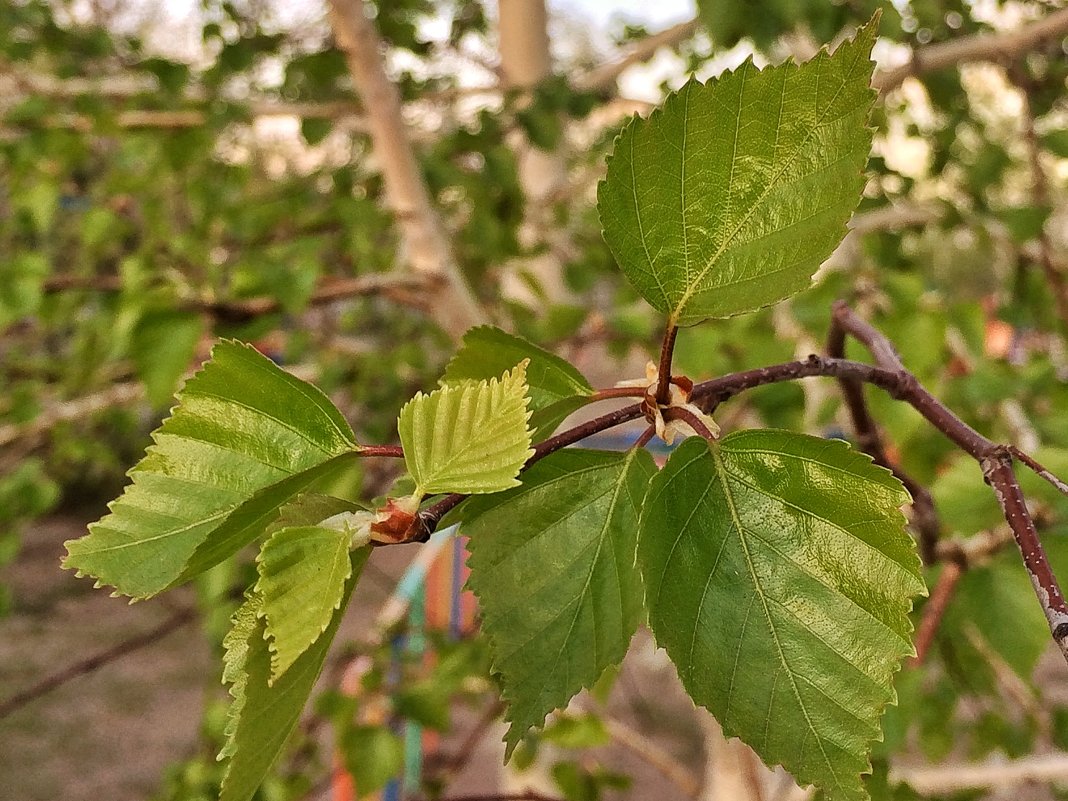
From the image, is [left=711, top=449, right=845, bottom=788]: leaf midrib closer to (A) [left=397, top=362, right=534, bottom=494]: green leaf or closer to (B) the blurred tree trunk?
(A) [left=397, top=362, right=534, bottom=494]: green leaf

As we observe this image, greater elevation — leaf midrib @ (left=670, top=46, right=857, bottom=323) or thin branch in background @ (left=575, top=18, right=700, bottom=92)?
thin branch in background @ (left=575, top=18, right=700, bottom=92)

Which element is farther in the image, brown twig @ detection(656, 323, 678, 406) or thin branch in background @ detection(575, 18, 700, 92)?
thin branch in background @ detection(575, 18, 700, 92)

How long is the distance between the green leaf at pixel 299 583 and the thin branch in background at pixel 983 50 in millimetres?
551

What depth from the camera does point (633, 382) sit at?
8.0 inches

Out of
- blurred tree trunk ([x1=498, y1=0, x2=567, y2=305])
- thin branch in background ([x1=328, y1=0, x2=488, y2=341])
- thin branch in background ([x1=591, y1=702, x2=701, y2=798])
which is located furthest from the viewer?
blurred tree trunk ([x1=498, y1=0, x2=567, y2=305])

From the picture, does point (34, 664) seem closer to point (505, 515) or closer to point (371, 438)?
point (371, 438)

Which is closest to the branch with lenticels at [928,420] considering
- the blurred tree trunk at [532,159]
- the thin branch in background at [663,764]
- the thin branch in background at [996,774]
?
the thin branch in background at [996,774]

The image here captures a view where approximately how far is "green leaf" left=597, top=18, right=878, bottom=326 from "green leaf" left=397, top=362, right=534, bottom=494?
0.04 metres

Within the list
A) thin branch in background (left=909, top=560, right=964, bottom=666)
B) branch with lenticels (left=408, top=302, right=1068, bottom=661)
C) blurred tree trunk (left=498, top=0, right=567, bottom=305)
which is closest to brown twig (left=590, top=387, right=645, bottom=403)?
branch with lenticels (left=408, top=302, right=1068, bottom=661)

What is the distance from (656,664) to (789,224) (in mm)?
1863

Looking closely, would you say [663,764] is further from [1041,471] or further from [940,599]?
[1041,471]

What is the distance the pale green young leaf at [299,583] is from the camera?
0.14 metres

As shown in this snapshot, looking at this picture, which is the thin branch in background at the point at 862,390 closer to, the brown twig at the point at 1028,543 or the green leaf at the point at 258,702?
the brown twig at the point at 1028,543

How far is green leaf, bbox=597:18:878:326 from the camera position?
16 cm
